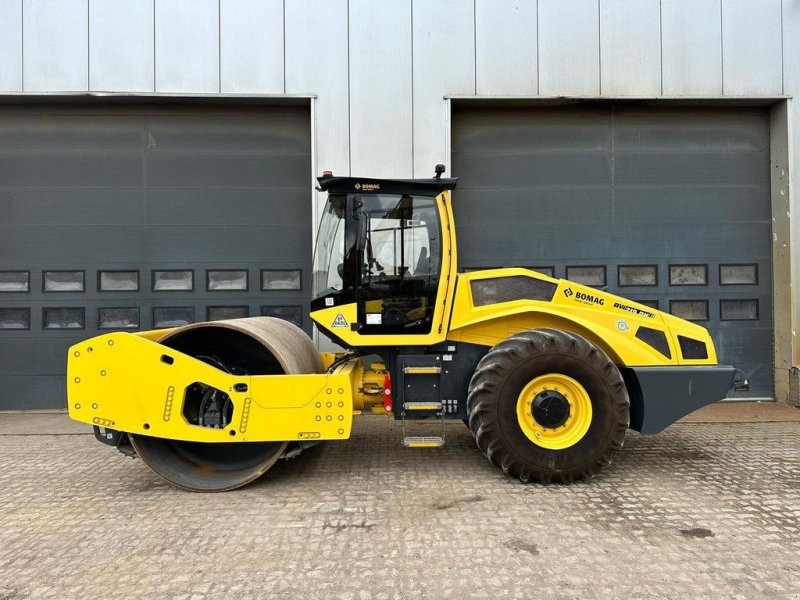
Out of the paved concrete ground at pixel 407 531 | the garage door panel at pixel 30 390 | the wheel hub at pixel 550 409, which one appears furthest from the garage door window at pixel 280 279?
the wheel hub at pixel 550 409

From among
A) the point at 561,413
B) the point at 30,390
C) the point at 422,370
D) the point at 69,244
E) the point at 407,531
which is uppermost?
the point at 69,244

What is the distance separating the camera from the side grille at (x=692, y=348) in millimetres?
4246

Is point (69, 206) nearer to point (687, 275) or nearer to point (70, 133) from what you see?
point (70, 133)

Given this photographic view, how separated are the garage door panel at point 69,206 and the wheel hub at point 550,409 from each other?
6.16 meters

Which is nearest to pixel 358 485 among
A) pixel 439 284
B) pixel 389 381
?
pixel 389 381

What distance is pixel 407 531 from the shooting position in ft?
10.3

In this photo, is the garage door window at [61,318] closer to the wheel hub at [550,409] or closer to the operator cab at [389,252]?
the operator cab at [389,252]

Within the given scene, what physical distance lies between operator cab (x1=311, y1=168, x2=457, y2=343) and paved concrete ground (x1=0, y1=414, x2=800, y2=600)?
4.43 feet

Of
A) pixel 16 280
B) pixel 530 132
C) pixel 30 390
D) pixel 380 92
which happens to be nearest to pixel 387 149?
pixel 380 92

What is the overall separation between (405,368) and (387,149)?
3760 mm

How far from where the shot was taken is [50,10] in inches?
262

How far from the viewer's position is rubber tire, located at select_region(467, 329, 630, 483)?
3828mm

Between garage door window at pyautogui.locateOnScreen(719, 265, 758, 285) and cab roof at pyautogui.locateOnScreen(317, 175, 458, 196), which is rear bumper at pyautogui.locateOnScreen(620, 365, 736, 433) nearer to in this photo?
cab roof at pyautogui.locateOnScreen(317, 175, 458, 196)

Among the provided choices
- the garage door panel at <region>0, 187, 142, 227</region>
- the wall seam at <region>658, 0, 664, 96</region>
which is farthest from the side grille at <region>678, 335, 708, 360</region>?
the garage door panel at <region>0, 187, 142, 227</region>
